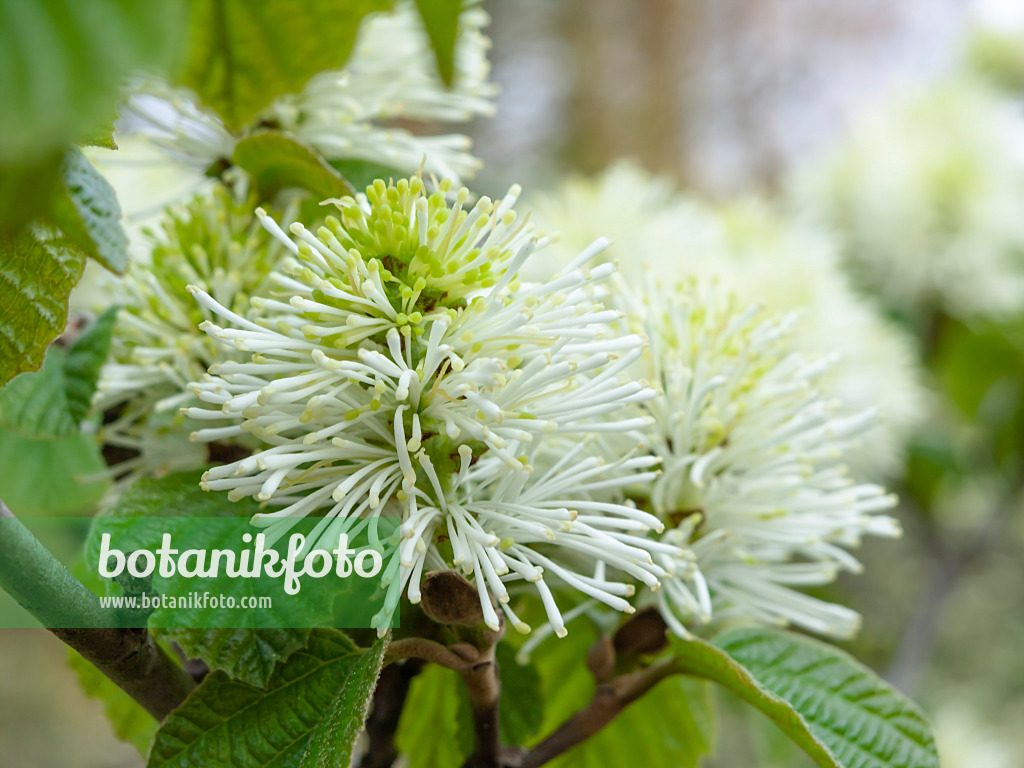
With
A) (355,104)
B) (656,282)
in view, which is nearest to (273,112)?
(355,104)

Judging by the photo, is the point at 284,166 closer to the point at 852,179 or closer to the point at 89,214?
the point at 89,214

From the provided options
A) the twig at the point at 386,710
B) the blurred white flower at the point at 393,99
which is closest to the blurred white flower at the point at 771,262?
the blurred white flower at the point at 393,99

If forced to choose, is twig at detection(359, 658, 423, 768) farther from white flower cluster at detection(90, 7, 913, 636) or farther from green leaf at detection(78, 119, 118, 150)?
green leaf at detection(78, 119, 118, 150)

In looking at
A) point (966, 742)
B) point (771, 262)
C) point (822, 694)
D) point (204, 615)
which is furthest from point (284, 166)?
point (966, 742)

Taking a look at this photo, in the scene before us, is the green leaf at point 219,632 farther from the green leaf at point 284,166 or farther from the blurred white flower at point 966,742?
the blurred white flower at point 966,742

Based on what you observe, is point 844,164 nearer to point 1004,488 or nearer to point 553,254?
point 1004,488

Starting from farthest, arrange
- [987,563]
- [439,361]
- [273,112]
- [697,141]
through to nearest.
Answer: [697,141], [987,563], [273,112], [439,361]

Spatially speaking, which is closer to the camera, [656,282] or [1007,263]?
[656,282]
